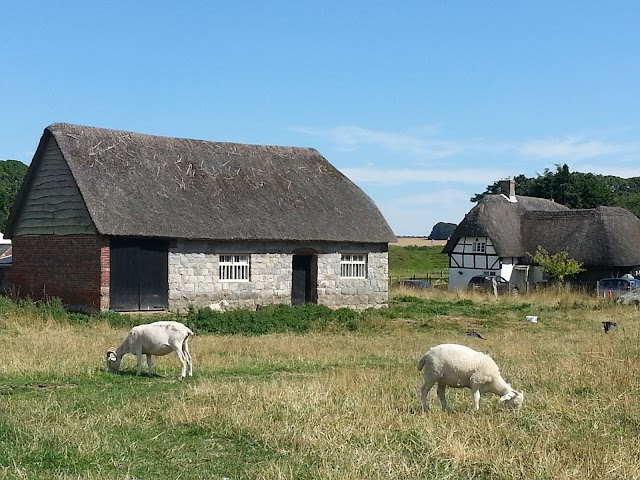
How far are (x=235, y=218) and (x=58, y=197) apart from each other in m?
5.93

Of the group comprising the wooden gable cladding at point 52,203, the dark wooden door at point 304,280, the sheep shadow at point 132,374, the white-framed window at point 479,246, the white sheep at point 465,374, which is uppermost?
the wooden gable cladding at point 52,203

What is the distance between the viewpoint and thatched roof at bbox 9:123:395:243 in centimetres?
2711

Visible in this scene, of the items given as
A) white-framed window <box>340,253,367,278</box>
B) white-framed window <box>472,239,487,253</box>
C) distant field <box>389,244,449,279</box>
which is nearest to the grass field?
white-framed window <box>340,253,367,278</box>

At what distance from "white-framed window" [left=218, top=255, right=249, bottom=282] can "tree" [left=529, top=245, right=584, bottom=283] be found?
2286cm

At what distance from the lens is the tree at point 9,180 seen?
88.4m

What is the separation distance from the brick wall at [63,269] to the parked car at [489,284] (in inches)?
977

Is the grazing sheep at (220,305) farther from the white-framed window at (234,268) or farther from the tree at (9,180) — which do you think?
the tree at (9,180)

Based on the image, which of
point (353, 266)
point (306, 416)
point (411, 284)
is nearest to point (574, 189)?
point (411, 284)

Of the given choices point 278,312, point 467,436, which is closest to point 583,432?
point 467,436

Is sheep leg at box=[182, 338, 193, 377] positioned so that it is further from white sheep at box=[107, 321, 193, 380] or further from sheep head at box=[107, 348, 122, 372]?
sheep head at box=[107, 348, 122, 372]

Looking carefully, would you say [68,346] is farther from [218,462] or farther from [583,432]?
[583,432]

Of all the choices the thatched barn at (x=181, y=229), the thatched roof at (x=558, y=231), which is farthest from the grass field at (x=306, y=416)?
the thatched roof at (x=558, y=231)

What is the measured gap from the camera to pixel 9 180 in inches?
4294

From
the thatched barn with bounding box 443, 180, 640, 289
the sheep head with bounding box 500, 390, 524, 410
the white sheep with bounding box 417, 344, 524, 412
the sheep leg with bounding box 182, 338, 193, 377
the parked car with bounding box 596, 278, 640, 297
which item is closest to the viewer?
the sheep head with bounding box 500, 390, 524, 410
